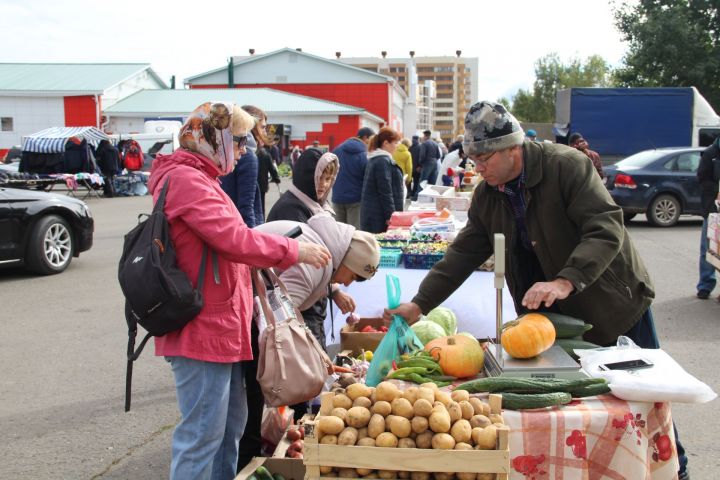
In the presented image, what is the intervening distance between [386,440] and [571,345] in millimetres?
1236

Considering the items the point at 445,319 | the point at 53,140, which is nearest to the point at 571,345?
the point at 445,319

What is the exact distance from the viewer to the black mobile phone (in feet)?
10.2

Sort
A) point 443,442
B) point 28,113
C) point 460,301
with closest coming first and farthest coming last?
point 443,442 → point 460,301 → point 28,113

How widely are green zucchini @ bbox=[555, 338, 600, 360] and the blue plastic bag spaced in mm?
688

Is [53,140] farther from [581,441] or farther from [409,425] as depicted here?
[581,441]

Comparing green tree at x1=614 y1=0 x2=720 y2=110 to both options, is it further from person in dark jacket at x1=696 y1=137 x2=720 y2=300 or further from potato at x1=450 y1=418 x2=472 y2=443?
potato at x1=450 y1=418 x2=472 y2=443

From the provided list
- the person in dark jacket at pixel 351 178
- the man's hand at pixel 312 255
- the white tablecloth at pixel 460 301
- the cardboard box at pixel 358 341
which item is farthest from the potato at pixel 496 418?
the person in dark jacket at pixel 351 178

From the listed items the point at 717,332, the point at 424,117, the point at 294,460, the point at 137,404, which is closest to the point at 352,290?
the point at 137,404

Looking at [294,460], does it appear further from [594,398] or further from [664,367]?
[664,367]

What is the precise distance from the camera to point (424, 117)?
4850 inches

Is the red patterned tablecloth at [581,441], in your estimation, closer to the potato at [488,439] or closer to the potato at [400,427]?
the potato at [488,439]

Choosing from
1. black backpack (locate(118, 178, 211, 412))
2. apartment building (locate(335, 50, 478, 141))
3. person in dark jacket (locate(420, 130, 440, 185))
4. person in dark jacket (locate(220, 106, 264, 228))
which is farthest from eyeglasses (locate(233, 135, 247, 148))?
apartment building (locate(335, 50, 478, 141))

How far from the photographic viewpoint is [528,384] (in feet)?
9.59

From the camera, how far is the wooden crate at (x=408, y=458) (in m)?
2.53
